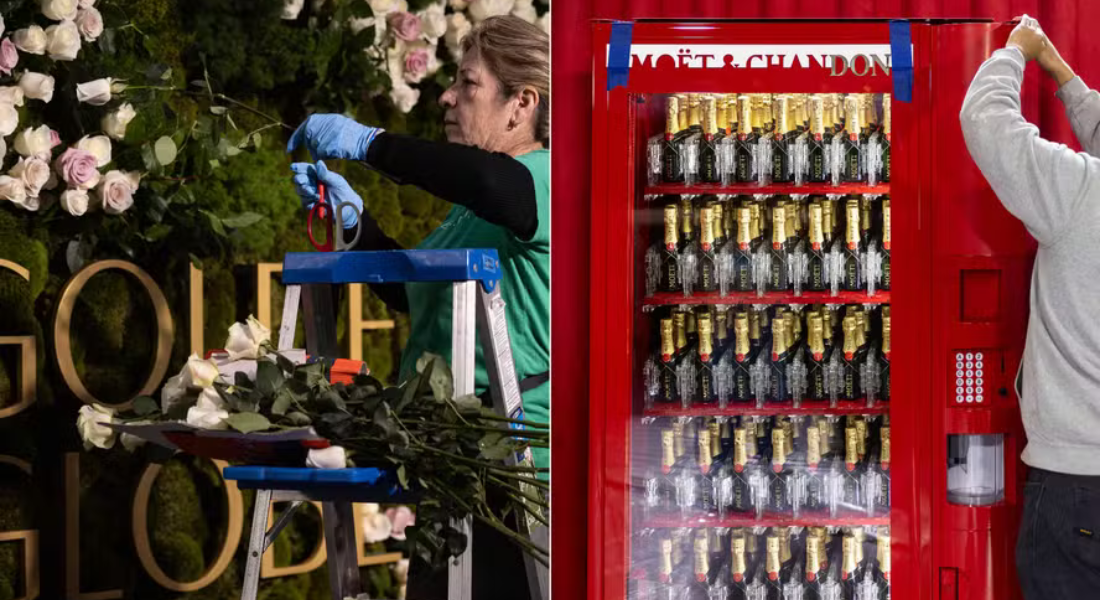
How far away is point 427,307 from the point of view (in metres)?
2.79

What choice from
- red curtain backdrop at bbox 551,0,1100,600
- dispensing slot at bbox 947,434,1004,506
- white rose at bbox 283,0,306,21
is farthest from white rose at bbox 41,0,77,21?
dispensing slot at bbox 947,434,1004,506

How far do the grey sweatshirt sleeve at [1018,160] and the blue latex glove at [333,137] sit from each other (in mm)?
1509

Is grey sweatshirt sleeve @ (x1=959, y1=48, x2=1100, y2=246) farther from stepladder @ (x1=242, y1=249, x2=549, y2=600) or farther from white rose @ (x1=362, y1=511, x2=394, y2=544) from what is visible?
white rose @ (x1=362, y1=511, x2=394, y2=544)

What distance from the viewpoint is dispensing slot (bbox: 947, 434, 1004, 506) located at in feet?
Answer: 8.61

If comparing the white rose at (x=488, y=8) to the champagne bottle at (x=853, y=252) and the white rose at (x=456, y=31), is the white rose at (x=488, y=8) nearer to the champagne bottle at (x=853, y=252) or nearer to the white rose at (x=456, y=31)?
the white rose at (x=456, y=31)

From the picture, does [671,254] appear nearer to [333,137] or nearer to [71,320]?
[333,137]

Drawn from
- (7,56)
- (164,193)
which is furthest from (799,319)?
(7,56)

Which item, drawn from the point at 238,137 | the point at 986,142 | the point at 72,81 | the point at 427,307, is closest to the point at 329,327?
the point at 427,307

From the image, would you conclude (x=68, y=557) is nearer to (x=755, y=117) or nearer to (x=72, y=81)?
(x=72, y=81)

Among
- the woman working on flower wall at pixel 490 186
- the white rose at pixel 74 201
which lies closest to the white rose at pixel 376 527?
the woman working on flower wall at pixel 490 186

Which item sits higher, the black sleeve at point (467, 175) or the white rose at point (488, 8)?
the white rose at point (488, 8)

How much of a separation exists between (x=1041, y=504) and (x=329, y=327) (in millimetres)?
1829

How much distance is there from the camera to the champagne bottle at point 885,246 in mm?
2652

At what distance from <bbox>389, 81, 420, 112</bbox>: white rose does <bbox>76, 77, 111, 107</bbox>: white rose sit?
2.45ft
